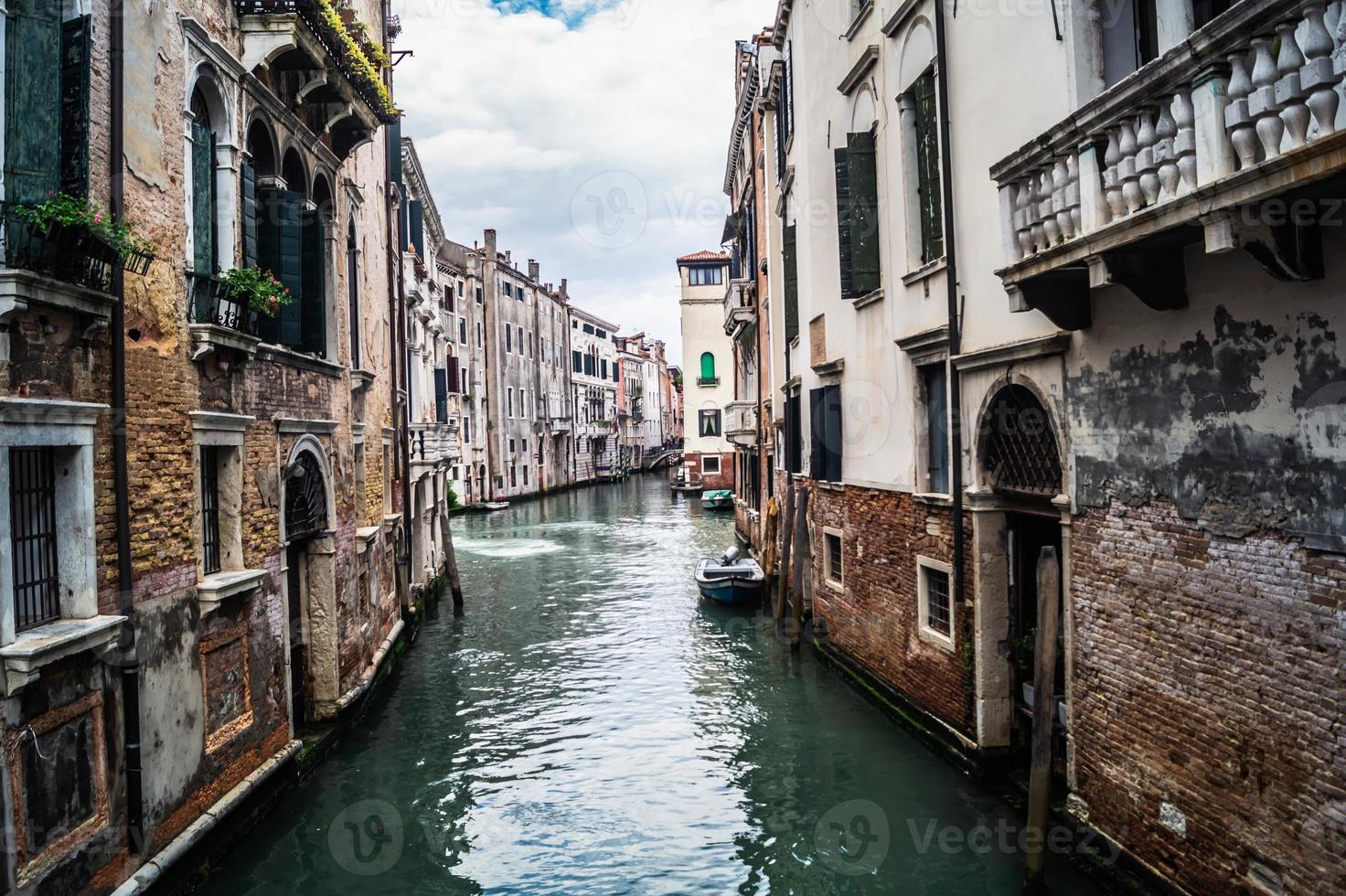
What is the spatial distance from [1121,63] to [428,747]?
29.5 feet

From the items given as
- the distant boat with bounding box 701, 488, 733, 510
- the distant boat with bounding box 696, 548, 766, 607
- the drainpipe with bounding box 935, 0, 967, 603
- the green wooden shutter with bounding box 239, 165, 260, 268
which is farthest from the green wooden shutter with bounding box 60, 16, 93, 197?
the distant boat with bounding box 701, 488, 733, 510

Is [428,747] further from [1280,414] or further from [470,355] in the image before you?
[470,355]

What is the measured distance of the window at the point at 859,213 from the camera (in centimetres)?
1041

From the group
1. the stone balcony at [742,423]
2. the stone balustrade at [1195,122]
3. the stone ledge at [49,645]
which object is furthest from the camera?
the stone balcony at [742,423]

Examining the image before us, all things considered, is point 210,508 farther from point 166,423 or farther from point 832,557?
point 832,557

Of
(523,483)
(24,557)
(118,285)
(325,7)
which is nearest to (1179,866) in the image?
(24,557)

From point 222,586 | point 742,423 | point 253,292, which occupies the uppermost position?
point 253,292

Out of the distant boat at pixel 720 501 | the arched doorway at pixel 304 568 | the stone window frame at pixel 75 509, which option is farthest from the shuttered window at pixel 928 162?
the distant boat at pixel 720 501

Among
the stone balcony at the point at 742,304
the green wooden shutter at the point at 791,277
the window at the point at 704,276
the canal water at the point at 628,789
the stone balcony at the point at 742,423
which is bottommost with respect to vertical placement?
the canal water at the point at 628,789

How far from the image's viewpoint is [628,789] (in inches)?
358

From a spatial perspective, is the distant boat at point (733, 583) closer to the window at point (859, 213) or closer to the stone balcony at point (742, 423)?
the stone balcony at point (742, 423)

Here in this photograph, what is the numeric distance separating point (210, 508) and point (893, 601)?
6.72 meters

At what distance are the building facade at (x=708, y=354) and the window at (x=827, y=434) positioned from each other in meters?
28.3

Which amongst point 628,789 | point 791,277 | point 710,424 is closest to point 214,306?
point 628,789
